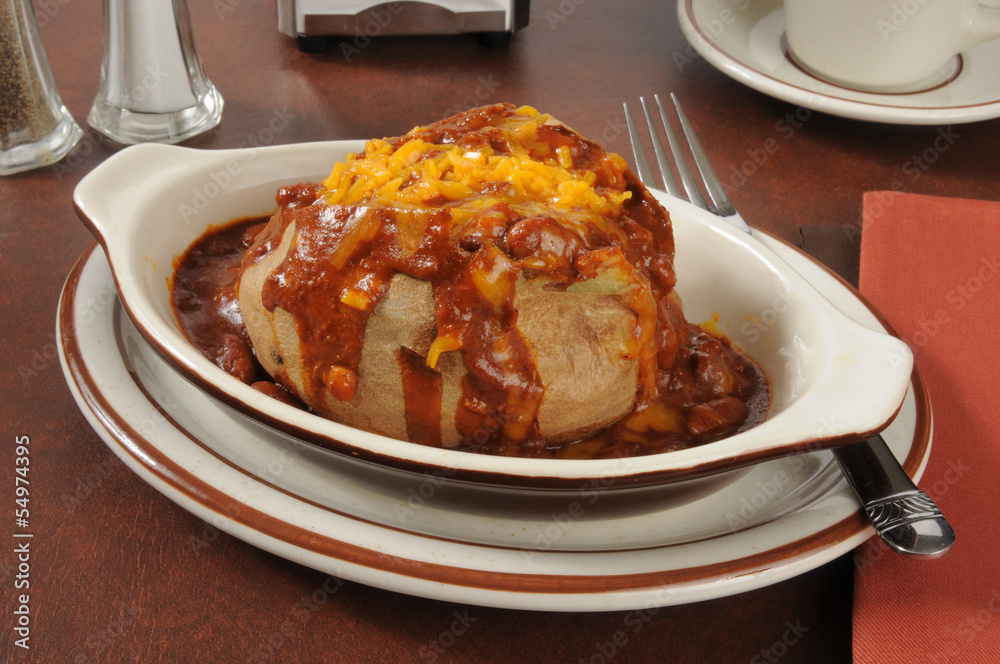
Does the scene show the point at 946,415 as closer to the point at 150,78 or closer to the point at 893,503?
the point at 893,503

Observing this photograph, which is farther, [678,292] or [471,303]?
[678,292]

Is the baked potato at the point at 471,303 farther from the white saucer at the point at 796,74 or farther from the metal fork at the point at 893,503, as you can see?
the white saucer at the point at 796,74

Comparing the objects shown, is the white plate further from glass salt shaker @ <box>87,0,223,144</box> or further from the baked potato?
glass salt shaker @ <box>87,0,223,144</box>

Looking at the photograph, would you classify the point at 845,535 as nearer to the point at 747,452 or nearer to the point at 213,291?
the point at 747,452

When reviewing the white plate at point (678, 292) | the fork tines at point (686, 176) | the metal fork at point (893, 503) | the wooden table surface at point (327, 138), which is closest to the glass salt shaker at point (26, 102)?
the wooden table surface at point (327, 138)

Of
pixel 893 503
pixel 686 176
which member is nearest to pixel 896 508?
pixel 893 503

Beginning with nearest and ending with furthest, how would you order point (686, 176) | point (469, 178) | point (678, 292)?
1. point (469, 178)
2. point (678, 292)
3. point (686, 176)

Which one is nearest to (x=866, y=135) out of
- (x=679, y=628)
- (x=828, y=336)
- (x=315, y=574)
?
(x=828, y=336)
